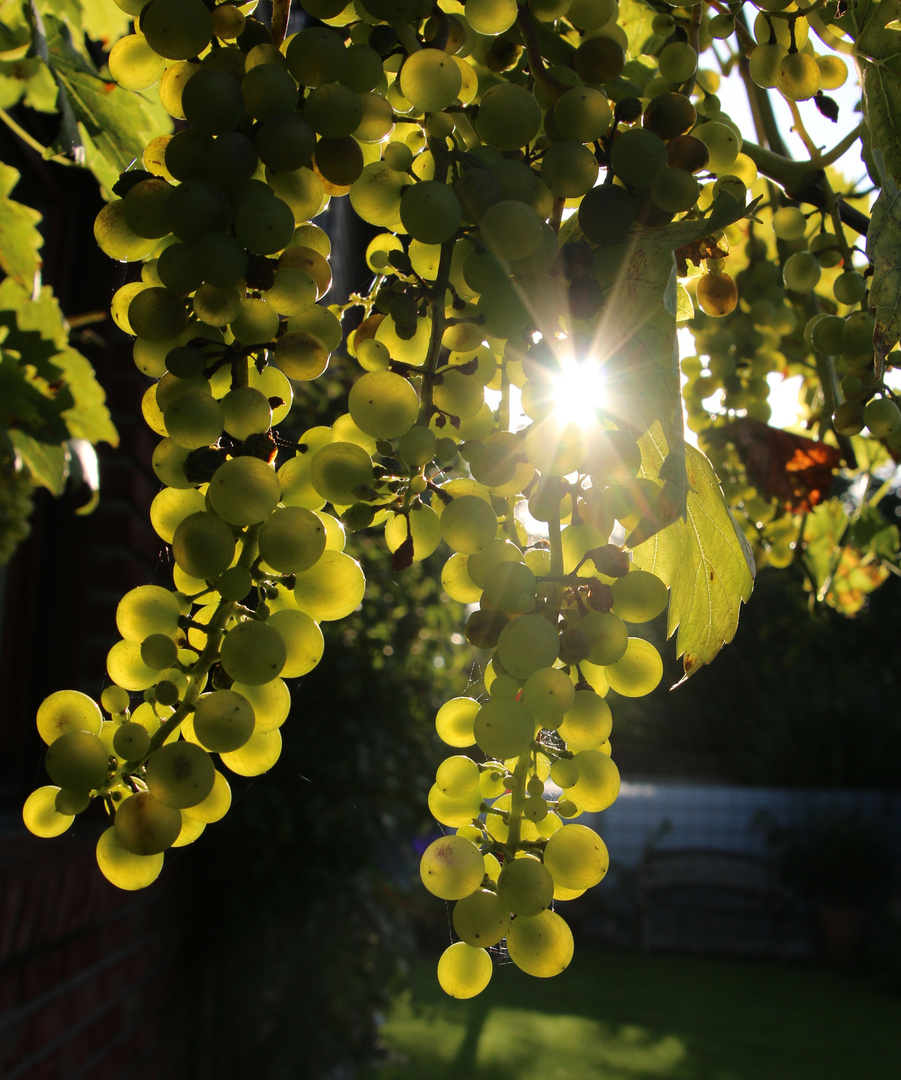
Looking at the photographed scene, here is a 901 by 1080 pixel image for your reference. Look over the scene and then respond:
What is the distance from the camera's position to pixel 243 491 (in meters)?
0.31

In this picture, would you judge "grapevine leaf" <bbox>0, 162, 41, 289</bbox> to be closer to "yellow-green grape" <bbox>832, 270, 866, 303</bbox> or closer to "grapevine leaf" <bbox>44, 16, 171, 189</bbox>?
"grapevine leaf" <bbox>44, 16, 171, 189</bbox>

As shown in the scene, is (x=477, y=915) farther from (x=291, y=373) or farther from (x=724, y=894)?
(x=724, y=894)

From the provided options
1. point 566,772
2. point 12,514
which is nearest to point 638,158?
point 566,772

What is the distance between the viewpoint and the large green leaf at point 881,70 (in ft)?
1.36

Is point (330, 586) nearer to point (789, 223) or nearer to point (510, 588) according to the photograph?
point (510, 588)

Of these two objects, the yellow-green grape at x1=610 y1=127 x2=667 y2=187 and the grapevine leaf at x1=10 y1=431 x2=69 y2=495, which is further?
the grapevine leaf at x1=10 y1=431 x2=69 y2=495

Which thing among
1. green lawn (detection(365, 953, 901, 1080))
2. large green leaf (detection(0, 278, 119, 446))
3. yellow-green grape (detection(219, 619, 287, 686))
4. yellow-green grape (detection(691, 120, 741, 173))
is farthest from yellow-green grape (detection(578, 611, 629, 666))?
green lawn (detection(365, 953, 901, 1080))

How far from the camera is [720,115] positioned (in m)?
0.45

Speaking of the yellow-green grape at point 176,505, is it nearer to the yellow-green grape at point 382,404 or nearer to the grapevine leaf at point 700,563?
the yellow-green grape at point 382,404

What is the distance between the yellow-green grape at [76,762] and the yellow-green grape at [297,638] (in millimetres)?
70

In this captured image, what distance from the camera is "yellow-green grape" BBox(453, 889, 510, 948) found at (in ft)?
1.05

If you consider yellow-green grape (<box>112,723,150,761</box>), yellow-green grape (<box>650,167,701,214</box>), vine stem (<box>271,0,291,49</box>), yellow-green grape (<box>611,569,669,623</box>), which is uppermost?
vine stem (<box>271,0,291,49</box>)

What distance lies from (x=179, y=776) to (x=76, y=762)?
0.04 meters

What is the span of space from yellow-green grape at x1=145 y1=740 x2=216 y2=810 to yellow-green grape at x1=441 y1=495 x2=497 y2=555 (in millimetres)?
114
